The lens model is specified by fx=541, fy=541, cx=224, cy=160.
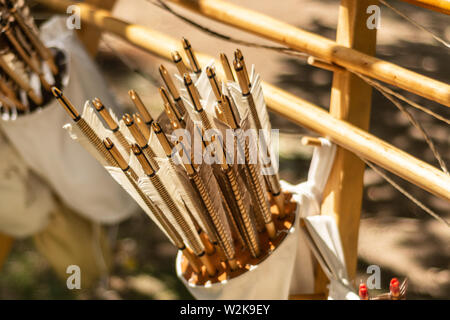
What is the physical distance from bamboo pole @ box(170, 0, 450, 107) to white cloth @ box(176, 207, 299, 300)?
0.29 m

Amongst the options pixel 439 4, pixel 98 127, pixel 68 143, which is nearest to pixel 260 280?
pixel 98 127

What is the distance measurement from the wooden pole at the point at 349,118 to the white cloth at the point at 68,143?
0.72 metres

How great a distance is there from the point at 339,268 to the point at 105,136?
1.69 ft

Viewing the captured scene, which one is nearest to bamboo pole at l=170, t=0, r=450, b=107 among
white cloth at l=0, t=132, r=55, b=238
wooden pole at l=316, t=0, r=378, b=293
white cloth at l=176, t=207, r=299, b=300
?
wooden pole at l=316, t=0, r=378, b=293

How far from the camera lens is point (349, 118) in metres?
1.03

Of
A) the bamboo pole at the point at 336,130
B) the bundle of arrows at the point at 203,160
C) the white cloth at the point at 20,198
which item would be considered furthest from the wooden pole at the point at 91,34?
the bundle of arrows at the point at 203,160

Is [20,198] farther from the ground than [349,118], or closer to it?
closer to it

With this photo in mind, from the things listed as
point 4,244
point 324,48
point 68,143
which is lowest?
point 4,244

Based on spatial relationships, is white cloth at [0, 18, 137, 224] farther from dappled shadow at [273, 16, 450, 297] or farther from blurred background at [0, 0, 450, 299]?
dappled shadow at [273, 16, 450, 297]

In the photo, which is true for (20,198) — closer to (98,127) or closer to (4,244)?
(4,244)

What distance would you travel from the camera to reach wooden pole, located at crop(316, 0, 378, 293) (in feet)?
3.29

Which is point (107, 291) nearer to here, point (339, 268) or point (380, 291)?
point (380, 291)

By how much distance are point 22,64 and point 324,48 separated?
766 mm

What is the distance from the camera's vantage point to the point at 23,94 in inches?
53.4
